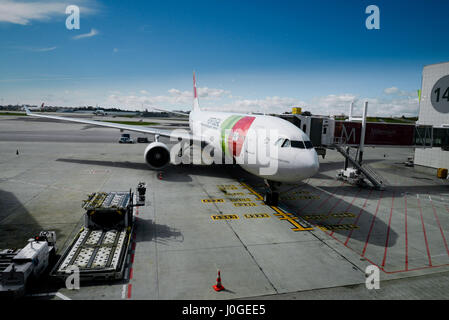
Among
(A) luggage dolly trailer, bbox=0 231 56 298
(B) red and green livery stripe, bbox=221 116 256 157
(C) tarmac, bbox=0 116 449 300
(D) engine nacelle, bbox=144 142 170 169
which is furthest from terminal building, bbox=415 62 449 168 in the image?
(A) luggage dolly trailer, bbox=0 231 56 298

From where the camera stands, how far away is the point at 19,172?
22734 mm

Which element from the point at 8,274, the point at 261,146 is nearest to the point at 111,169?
the point at 261,146

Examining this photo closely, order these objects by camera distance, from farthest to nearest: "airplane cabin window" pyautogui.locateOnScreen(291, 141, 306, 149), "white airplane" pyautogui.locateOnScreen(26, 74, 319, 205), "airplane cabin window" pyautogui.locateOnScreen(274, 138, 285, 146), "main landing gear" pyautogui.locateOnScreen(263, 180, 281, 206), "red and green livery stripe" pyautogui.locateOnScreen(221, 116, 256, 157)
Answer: "red and green livery stripe" pyautogui.locateOnScreen(221, 116, 256, 157) → "main landing gear" pyautogui.locateOnScreen(263, 180, 281, 206) → "airplane cabin window" pyautogui.locateOnScreen(274, 138, 285, 146) → "airplane cabin window" pyautogui.locateOnScreen(291, 141, 306, 149) → "white airplane" pyautogui.locateOnScreen(26, 74, 319, 205)

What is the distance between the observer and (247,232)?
13008 millimetres

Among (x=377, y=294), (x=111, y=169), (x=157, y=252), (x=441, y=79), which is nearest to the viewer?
(x=377, y=294)

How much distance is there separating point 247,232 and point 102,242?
606 cm

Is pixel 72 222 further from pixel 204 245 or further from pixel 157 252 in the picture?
pixel 204 245

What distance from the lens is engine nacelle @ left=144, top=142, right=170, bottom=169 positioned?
72.1 feet

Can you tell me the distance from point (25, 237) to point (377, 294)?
42.8 feet

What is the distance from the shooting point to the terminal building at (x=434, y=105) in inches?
1202

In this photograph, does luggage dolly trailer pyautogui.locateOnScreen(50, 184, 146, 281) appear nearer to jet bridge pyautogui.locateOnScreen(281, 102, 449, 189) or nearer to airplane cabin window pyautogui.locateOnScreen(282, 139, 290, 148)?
airplane cabin window pyautogui.locateOnScreen(282, 139, 290, 148)

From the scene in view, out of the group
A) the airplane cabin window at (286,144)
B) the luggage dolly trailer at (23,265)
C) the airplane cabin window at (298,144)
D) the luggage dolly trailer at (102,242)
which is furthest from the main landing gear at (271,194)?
the luggage dolly trailer at (23,265)

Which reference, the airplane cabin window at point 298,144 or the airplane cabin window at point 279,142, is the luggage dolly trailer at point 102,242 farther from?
the airplane cabin window at point 298,144

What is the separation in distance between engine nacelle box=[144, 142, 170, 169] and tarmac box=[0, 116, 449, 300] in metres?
1.19
